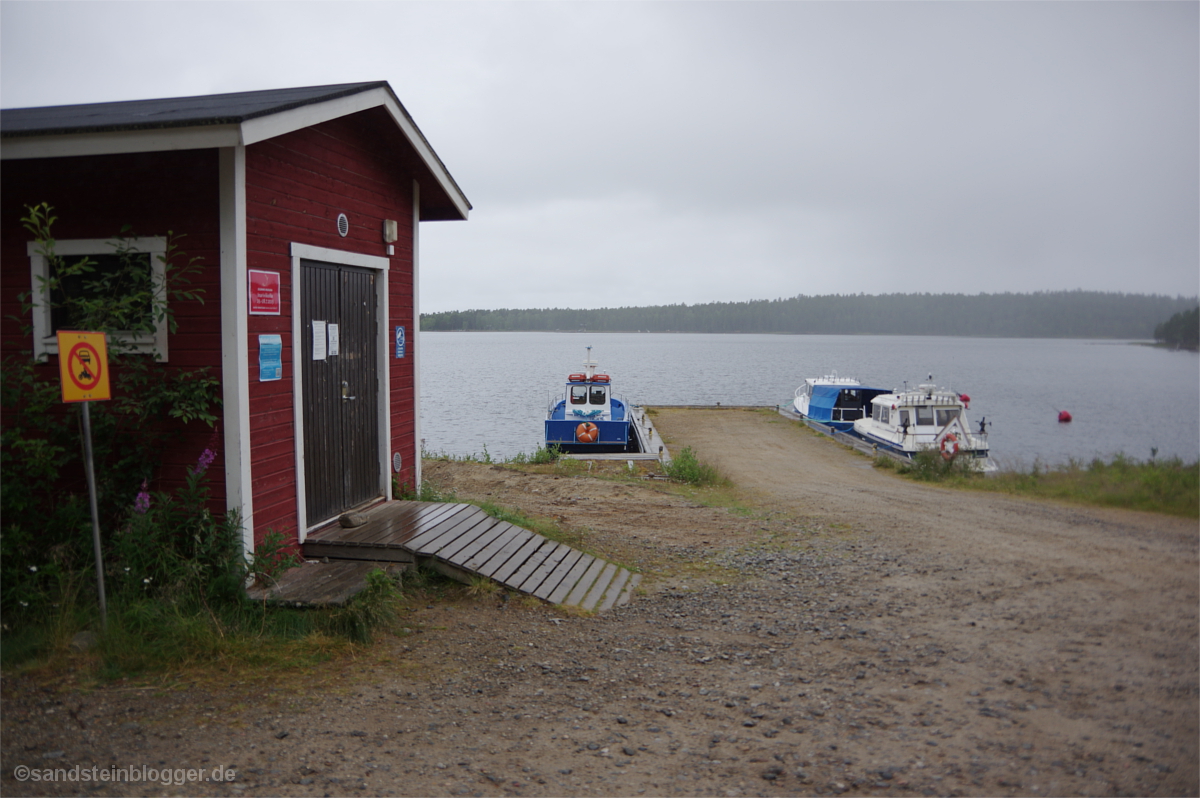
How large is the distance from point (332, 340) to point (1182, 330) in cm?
635

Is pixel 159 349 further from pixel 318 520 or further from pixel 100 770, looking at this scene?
pixel 100 770

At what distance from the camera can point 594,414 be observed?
77.2ft

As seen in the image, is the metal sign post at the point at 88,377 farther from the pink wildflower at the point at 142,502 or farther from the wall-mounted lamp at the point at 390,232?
the wall-mounted lamp at the point at 390,232

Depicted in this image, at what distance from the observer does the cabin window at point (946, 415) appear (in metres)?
23.0

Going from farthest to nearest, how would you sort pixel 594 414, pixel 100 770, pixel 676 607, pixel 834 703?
1. pixel 594 414
2. pixel 676 607
3. pixel 834 703
4. pixel 100 770

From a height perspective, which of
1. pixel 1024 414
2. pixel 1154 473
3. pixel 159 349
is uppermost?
pixel 159 349

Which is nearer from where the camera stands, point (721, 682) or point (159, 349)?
point (721, 682)

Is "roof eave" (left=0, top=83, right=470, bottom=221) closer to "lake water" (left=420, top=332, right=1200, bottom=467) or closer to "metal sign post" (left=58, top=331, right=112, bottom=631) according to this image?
"metal sign post" (left=58, top=331, right=112, bottom=631)

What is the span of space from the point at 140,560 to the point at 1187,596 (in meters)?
6.08

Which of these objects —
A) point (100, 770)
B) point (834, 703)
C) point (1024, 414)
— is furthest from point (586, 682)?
point (1024, 414)

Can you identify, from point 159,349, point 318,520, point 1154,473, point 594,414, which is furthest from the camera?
point 594,414

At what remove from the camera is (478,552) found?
6.86m

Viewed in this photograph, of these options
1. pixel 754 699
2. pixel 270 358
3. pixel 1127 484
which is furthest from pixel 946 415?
pixel 270 358

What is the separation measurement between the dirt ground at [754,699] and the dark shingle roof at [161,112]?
3.68m
